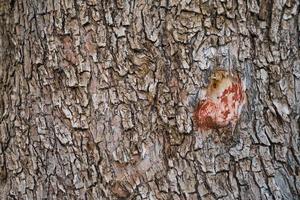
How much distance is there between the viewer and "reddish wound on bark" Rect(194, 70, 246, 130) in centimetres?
144

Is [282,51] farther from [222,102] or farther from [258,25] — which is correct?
[222,102]

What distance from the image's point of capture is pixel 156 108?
146 cm

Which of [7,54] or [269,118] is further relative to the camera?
[7,54]

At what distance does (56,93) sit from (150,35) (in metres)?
0.31

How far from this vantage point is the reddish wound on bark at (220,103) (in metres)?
1.44

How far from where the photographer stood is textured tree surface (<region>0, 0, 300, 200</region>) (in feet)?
4.75

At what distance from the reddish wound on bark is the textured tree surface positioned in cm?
2

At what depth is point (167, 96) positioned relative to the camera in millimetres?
1450

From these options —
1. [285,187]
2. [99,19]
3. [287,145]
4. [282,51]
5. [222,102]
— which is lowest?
[285,187]

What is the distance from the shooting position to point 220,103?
145cm

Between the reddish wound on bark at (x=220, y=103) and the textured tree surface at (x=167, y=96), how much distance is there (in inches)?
0.8

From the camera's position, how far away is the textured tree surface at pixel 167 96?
1446mm

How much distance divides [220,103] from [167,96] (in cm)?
14

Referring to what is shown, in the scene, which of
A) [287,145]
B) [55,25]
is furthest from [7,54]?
[287,145]
